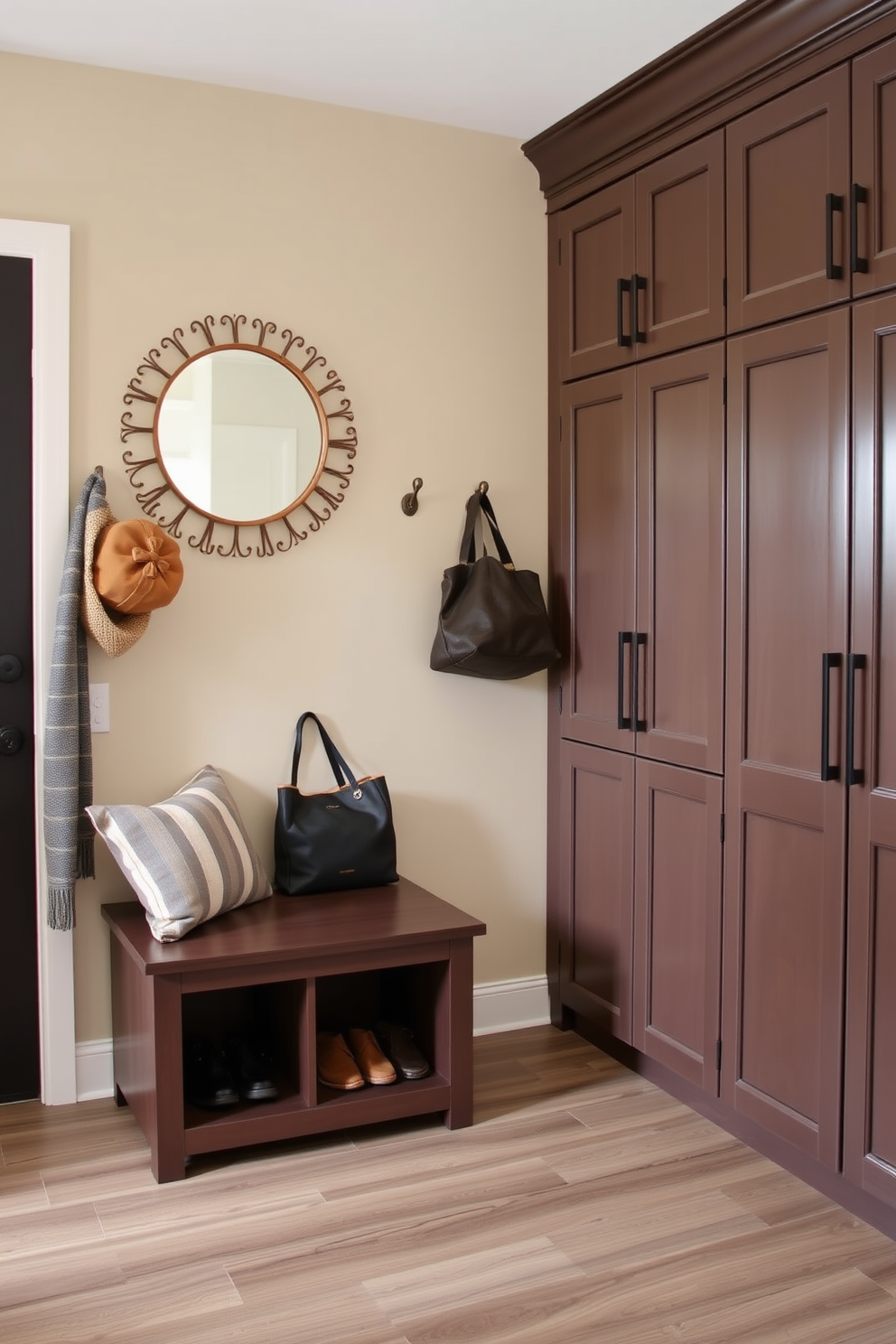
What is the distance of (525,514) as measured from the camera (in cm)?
332

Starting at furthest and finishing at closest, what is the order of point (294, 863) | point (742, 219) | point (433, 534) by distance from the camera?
point (433, 534), point (294, 863), point (742, 219)

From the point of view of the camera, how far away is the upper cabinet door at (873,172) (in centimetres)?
215

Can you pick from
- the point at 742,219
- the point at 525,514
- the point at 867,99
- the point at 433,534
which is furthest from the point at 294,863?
the point at 867,99

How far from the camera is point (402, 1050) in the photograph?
281 cm

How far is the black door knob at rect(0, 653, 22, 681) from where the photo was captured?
2.76 metres

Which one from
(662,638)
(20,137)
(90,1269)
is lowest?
(90,1269)

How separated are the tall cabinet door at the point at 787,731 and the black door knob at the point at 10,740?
167cm

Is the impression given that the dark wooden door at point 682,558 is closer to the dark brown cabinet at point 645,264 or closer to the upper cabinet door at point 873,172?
the dark brown cabinet at point 645,264

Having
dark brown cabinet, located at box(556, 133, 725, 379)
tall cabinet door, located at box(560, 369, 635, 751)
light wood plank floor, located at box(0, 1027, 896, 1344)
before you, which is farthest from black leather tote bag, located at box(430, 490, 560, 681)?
light wood plank floor, located at box(0, 1027, 896, 1344)

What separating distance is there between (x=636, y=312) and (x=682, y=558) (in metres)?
0.64

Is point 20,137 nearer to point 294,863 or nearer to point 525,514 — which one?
point 525,514

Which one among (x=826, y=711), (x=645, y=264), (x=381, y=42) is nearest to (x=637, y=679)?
(x=826, y=711)

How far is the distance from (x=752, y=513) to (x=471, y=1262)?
161cm

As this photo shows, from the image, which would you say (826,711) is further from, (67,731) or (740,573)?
(67,731)
